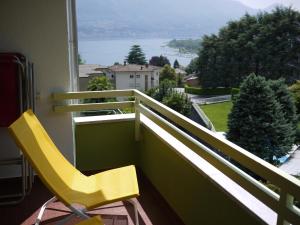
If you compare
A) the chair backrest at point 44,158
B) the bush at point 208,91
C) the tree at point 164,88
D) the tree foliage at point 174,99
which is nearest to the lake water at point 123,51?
the tree at point 164,88

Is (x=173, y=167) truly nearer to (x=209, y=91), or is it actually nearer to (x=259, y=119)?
(x=259, y=119)

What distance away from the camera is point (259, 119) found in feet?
49.5

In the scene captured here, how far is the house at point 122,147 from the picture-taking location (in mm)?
1775

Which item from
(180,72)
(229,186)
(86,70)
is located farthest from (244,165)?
(180,72)

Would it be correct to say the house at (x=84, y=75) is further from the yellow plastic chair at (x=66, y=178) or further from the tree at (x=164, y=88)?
the tree at (x=164, y=88)

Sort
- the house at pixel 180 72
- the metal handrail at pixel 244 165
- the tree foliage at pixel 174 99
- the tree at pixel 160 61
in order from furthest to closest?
the house at pixel 180 72
the tree at pixel 160 61
the tree foliage at pixel 174 99
the metal handrail at pixel 244 165

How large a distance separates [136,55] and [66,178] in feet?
39.6

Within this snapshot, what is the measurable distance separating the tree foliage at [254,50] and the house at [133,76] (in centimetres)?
435

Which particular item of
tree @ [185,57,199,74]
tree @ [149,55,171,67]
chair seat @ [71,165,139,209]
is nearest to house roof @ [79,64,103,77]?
chair seat @ [71,165,139,209]

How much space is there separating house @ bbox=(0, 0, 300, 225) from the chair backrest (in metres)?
0.48

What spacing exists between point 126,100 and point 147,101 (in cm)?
63

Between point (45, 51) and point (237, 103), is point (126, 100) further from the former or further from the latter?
point (237, 103)

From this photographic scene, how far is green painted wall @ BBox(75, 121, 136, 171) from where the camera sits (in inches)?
135

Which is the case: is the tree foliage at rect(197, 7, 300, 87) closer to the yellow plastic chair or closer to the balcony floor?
the balcony floor
